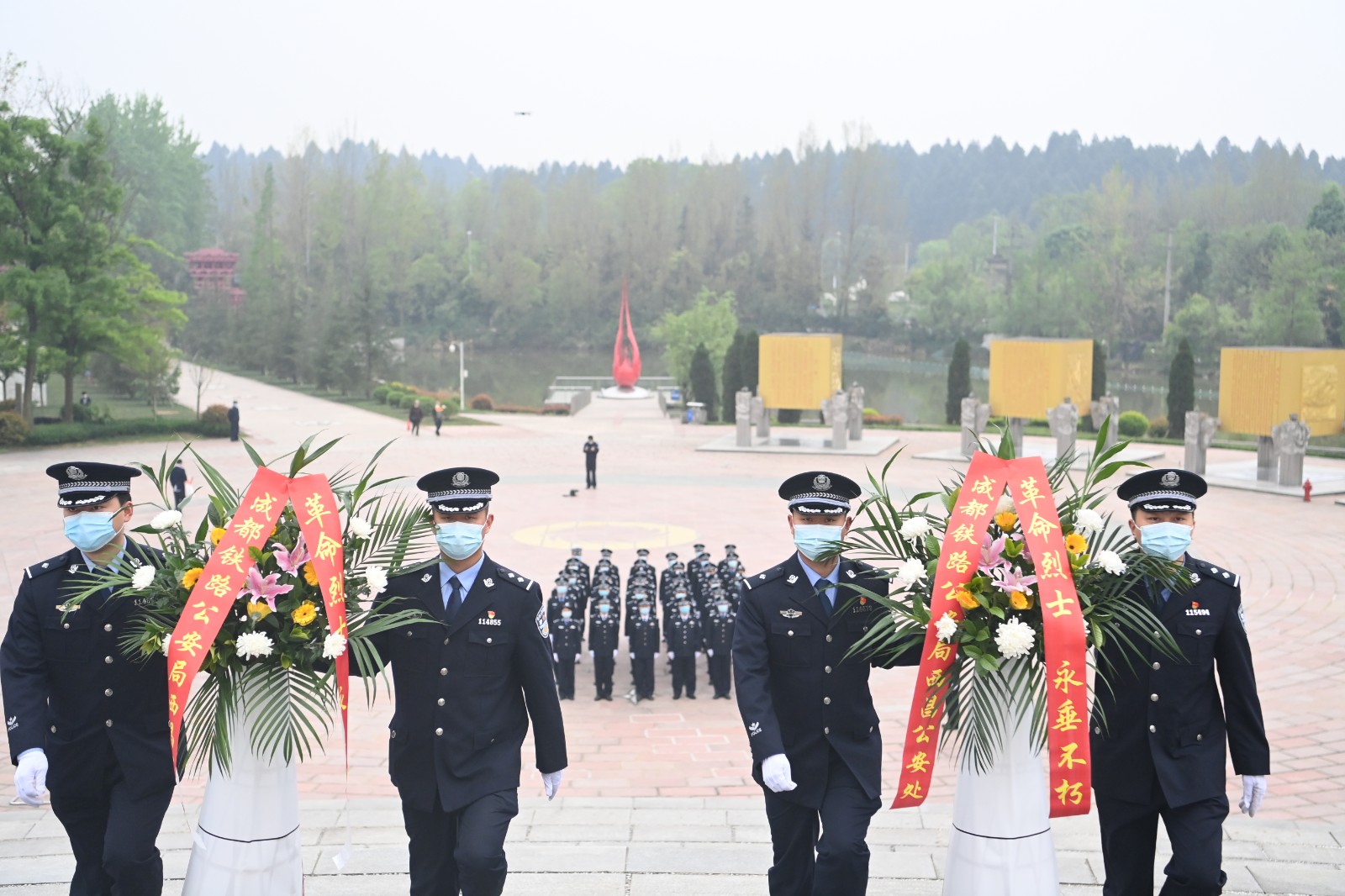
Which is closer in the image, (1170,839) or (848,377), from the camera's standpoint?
(1170,839)

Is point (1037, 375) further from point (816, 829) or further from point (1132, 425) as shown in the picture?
point (816, 829)

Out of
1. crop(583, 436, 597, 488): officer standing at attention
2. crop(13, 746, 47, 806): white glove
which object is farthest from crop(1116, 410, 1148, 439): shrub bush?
crop(13, 746, 47, 806): white glove

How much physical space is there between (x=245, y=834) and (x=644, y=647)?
18.3 ft

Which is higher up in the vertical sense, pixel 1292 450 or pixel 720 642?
pixel 1292 450

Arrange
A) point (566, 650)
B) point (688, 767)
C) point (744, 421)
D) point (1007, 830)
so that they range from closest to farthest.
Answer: point (1007, 830) < point (688, 767) < point (566, 650) < point (744, 421)

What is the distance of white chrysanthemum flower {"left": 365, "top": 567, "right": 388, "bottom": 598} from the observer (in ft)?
14.4

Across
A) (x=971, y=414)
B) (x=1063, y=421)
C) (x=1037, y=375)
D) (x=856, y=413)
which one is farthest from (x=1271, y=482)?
(x=856, y=413)

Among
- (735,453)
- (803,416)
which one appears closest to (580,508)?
(735,453)

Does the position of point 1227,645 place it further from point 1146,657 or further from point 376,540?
point 376,540

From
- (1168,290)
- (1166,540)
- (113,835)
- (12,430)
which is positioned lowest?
(12,430)

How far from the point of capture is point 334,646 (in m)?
4.12

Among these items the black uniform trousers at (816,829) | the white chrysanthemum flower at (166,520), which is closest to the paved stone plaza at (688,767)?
the black uniform trousers at (816,829)

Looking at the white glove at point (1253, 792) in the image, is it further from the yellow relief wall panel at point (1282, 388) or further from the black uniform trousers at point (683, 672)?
the yellow relief wall panel at point (1282, 388)

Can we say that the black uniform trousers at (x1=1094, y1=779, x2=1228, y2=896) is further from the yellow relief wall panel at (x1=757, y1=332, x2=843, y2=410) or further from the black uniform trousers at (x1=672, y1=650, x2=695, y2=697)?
the yellow relief wall panel at (x1=757, y1=332, x2=843, y2=410)
